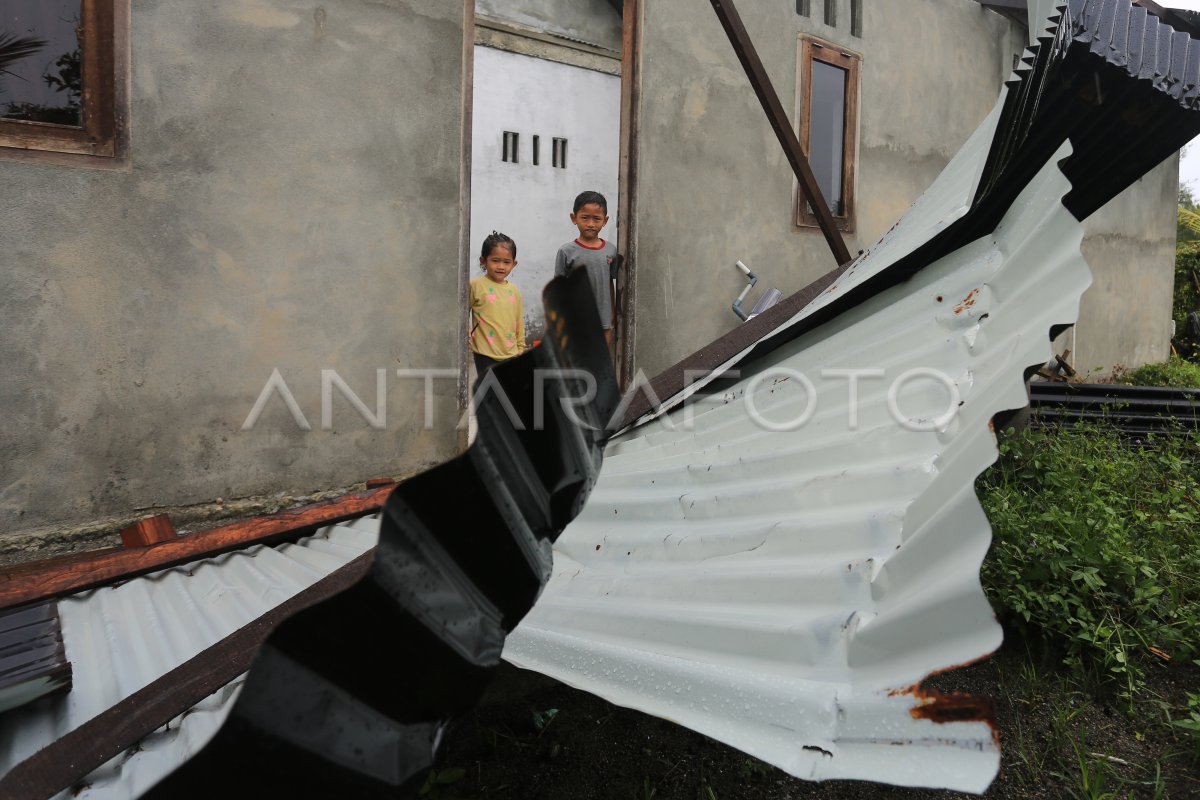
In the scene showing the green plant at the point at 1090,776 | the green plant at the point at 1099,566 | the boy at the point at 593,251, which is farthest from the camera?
the boy at the point at 593,251

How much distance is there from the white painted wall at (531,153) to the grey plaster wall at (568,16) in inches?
11.7

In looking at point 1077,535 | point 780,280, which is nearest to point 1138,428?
point 780,280

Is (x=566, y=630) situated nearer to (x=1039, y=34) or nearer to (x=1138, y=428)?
(x=1039, y=34)

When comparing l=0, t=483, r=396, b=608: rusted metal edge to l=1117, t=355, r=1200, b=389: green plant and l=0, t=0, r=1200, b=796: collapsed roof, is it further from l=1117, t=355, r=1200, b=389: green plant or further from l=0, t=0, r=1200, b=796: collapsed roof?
l=1117, t=355, r=1200, b=389: green plant

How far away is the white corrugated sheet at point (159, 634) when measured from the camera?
1099 mm

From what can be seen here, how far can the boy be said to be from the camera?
4.48 m

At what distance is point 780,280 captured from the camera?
600 cm

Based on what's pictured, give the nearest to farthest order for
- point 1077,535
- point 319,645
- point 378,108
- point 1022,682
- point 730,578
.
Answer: point 319,645 < point 730,578 < point 1022,682 < point 1077,535 < point 378,108

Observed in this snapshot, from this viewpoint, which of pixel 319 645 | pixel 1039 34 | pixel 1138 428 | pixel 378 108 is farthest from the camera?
pixel 1138 428

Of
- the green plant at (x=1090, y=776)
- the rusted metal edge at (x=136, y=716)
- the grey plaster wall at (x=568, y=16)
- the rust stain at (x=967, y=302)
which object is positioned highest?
the grey plaster wall at (x=568, y=16)

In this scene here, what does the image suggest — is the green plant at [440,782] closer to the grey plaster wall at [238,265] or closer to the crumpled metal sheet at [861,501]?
the crumpled metal sheet at [861,501]

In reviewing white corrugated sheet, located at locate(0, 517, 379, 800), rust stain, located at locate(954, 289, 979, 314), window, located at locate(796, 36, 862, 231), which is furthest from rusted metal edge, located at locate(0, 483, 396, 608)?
window, located at locate(796, 36, 862, 231)

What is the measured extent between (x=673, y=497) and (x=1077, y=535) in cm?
173

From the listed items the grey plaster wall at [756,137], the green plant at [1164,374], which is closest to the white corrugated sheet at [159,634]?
the grey plaster wall at [756,137]
